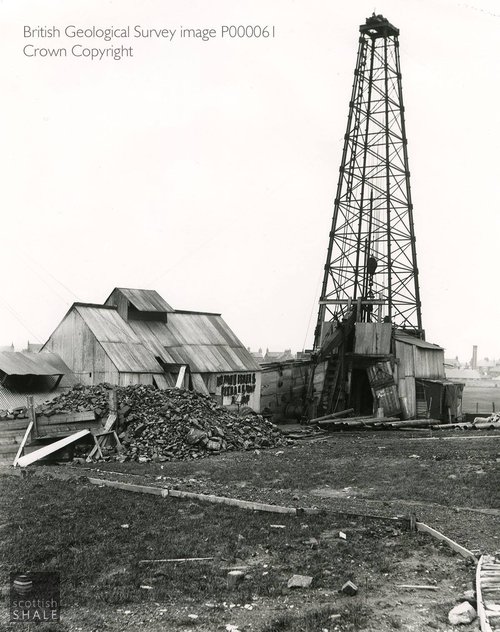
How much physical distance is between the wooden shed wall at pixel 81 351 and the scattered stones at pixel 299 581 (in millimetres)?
20678

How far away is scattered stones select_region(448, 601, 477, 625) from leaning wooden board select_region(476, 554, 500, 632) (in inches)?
7.0

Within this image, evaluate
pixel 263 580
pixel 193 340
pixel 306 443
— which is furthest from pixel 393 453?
pixel 193 340

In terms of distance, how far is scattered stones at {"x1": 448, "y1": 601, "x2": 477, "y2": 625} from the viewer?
757cm

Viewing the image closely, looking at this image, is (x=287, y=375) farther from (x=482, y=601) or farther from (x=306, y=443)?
(x=482, y=601)

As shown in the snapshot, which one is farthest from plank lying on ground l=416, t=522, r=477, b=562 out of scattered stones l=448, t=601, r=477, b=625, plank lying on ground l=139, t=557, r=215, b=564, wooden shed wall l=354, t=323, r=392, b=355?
wooden shed wall l=354, t=323, r=392, b=355

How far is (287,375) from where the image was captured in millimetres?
38000

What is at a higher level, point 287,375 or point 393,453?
point 287,375

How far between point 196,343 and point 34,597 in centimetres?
2655

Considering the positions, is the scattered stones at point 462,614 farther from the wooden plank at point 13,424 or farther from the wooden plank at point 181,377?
the wooden plank at point 181,377

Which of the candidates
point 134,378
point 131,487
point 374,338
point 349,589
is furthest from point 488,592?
point 374,338

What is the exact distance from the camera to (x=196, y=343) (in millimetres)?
35094

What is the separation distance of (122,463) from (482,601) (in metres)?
14.4

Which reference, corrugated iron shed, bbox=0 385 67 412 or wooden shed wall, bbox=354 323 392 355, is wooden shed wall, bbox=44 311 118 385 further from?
wooden shed wall, bbox=354 323 392 355

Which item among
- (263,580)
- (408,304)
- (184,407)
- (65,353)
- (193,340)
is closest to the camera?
(263,580)
